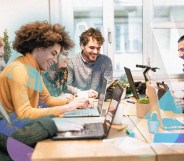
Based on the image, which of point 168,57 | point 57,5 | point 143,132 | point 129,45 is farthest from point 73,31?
point 143,132

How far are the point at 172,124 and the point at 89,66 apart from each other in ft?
6.52

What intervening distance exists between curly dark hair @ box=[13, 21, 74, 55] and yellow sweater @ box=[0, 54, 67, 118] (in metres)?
0.09

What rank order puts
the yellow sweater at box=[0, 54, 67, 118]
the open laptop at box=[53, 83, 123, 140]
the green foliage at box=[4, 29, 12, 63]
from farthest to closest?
the green foliage at box=[4, 29, 12, 63] < the yellow sweater at box=[0, 54, 67, 118] < the open laptop at box=[53, 83, 123, 140]

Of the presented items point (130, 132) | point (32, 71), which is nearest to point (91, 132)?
point (130, 132)

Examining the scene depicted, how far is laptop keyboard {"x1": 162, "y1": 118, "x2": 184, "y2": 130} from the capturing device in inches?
66.4

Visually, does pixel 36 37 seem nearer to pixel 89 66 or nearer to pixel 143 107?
pixel 143 107

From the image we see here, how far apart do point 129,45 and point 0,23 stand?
175 cm

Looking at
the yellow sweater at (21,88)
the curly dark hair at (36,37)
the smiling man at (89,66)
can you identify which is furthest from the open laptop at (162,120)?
the smiling man at (89,66)

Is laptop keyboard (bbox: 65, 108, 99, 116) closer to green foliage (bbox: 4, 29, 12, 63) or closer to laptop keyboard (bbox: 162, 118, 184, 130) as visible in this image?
laptop keyboard (bbox: 162, 118, 184, 130)

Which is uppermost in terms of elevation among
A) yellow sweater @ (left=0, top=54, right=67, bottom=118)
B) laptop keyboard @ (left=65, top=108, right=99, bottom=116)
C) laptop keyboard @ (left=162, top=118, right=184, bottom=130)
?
yellow sweater @ (left=0, top=54, right=67, bottom=118)

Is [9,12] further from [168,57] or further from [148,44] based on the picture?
[168,57]

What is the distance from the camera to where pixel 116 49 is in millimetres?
4176

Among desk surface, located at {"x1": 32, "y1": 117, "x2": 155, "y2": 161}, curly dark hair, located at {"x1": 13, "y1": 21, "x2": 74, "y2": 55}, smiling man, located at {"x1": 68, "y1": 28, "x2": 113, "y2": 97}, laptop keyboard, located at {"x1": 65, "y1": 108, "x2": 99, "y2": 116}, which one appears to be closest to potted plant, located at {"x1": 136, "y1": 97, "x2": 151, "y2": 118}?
laptop keyboard, located at {"x1": 65, "y1": 108, "x2": 99, "y2": 116}

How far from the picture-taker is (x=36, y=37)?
2094mm
